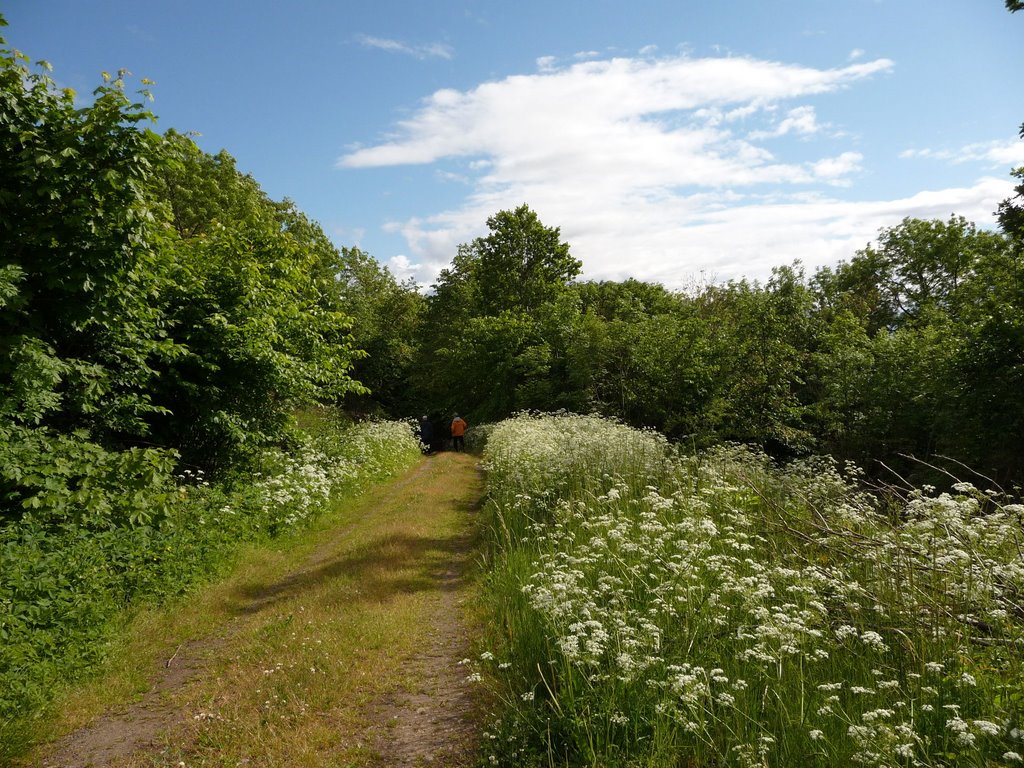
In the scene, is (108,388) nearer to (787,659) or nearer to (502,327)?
(787,659)

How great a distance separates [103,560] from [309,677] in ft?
11.0

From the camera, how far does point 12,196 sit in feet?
23.5

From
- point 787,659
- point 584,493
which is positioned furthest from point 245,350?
point 787,659

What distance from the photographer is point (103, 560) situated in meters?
6.62

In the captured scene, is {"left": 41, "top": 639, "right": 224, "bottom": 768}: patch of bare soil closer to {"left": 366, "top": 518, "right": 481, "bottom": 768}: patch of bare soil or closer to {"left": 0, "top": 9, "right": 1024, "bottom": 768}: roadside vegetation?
{"left": 0, "top": 9, "right": 1024, "bottom": 768}: roadside vegetation

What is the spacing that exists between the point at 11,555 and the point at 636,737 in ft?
21.3

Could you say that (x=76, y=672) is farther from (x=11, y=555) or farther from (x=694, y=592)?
(x=694, y=592)

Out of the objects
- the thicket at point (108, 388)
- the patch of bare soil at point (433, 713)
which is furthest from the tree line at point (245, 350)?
the patch of bare soil at point (433, 713)

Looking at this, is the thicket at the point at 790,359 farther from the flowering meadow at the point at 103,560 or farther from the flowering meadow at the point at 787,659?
the flowering meadow at the point at 103,560

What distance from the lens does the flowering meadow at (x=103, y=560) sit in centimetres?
510

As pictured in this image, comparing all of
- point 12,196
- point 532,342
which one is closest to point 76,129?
point 12,196

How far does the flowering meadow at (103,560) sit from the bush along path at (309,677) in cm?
46

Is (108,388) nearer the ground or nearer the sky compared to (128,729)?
nearer the sky

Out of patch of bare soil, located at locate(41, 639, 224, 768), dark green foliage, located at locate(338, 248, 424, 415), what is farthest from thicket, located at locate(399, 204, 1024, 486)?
patch of bare soil, located at locate(41, 639, 224, 768)
